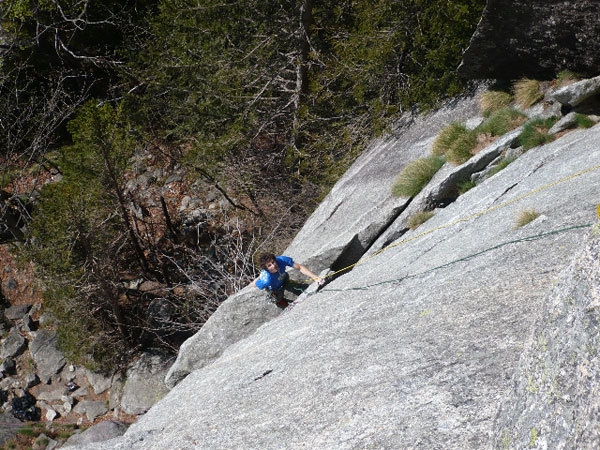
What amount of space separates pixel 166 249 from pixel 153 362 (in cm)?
→ 420

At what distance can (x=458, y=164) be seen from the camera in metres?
9.37

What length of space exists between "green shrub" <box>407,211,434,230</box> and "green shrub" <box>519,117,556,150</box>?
152 cm

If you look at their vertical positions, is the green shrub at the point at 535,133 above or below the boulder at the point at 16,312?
below

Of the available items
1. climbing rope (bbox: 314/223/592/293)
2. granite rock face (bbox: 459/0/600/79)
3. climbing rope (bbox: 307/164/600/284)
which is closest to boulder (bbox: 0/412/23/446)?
climbing rope (bbox: 307/164/600/284)

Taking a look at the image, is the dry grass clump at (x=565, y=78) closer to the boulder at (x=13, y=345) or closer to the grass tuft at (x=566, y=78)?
the grass tuft at (x=566, y=78)

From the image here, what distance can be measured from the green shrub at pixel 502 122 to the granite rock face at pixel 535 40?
0.84 metres

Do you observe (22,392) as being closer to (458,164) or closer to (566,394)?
(458,164)

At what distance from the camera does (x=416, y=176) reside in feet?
30.9

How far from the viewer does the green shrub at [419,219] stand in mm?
8500

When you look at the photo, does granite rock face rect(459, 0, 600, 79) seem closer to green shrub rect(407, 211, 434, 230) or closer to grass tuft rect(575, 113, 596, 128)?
grass tuft rect(575, 113, 596, 128)

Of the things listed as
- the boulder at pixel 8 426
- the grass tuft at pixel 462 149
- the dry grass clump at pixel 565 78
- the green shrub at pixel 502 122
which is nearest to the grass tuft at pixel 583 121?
the green shrub at pixel 502 122

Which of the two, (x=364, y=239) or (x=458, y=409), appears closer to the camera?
(x=458, y=409)

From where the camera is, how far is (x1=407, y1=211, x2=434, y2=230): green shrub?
27.9 ft

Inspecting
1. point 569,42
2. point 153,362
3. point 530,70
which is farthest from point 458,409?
point 153,362
